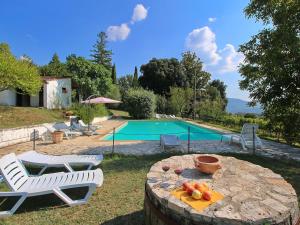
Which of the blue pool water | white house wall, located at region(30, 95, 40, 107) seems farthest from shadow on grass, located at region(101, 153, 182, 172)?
white house wall, located at region(30, 95, 40, 107)

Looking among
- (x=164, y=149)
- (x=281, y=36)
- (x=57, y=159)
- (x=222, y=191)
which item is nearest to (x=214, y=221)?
(x=222, y=191)

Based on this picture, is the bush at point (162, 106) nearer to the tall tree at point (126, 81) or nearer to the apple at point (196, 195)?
the tall tree at point (126, 81)

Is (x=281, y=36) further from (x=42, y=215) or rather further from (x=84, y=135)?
(x=84, y=135)

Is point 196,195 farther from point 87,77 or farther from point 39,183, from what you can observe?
point 87,77

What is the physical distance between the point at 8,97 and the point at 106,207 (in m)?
22.0

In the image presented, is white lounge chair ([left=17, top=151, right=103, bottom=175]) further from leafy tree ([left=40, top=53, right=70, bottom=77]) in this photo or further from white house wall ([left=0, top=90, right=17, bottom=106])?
leafy tree ([left=40, top=53, right=70, bottom=77])

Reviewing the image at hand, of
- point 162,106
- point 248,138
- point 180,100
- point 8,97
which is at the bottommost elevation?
point 248,138

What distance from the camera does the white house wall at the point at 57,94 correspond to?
23328 millimetres

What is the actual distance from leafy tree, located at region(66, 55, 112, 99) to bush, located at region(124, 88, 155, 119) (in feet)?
15.8

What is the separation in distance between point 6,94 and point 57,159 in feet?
62.4

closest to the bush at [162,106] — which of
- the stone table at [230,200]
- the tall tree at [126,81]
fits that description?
the tall tree at [126,81]

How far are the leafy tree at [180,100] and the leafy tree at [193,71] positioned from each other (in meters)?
3.11

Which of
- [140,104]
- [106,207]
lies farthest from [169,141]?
[140,104]

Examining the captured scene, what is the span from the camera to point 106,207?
467cm
